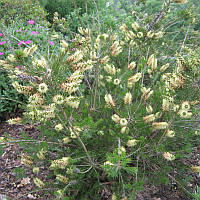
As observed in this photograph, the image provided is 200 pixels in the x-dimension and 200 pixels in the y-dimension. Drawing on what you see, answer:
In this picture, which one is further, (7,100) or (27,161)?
(7,100)

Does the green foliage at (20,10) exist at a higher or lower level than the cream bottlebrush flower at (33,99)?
higher

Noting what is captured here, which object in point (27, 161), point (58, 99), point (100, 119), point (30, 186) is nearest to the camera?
point (58, 99)

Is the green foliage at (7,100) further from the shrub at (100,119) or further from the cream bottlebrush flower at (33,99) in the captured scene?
the cream bottlebrush flower at (33,99)

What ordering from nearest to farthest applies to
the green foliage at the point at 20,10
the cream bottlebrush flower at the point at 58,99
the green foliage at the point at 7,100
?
the cream bottlebrush flower at the point at 58,99 → the green foliage at the point at 7,100 → the green foliage at the point at 20,10

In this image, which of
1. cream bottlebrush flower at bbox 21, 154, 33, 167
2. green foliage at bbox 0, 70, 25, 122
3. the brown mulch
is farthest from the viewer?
green foliage at bbox 0, 70, 25, 122

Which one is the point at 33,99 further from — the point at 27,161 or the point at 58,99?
the point at 27,161

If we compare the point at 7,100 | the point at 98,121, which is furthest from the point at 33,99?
the point at 7,100

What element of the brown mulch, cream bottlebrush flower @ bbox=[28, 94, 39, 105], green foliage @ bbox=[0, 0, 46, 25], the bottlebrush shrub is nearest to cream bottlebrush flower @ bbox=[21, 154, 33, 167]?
the bottlebrush shrub

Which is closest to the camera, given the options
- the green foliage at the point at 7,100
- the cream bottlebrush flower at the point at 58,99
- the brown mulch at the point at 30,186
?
the cream bottlebrush flower at the point at 58,99

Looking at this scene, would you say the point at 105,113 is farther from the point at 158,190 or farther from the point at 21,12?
the point at 21,12

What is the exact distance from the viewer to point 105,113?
2.54m

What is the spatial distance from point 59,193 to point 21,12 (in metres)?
6.58

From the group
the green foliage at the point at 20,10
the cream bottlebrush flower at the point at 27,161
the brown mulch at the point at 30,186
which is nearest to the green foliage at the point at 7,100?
the brown mulch at the point at 30,186

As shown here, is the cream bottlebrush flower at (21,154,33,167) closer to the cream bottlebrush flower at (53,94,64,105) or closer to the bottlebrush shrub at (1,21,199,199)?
the bottlebrush shrub at (1,21,199,199)
